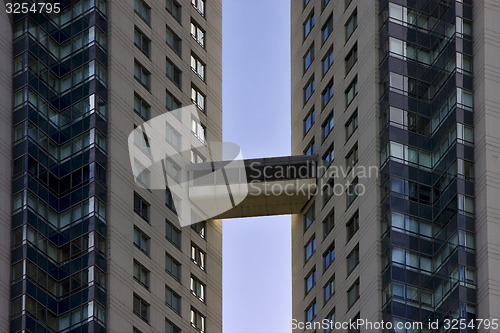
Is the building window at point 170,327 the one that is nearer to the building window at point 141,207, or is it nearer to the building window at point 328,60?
the building window at point 141,207

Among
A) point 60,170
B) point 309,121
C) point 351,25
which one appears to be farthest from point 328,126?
point 60,170

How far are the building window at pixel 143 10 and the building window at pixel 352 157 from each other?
20960 mm

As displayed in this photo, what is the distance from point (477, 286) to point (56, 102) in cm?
3490

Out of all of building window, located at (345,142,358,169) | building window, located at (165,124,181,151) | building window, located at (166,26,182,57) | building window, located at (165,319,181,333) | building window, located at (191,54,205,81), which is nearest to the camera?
building window, located at (345,142,358,169)

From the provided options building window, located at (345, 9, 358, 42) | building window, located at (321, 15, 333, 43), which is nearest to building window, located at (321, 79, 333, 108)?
building window, located at (345, 9, 358, 42)

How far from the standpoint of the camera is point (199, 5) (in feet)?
461

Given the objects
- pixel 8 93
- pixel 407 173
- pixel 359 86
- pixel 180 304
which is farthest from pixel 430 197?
pixel 8 93

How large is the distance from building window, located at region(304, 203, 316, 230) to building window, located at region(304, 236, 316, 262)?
163 cm

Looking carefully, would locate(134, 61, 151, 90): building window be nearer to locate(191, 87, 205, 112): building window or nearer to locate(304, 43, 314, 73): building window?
locate(191, 87, 205, 112): building window

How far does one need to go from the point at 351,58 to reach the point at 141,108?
54.0 feet

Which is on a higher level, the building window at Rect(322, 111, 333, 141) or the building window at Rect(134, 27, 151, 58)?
the building window at Rect(134, 27, 151, 58)

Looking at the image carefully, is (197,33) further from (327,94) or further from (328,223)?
(328,223)

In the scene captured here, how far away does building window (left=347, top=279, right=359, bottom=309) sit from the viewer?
114m

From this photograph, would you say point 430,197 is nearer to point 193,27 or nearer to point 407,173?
point 407,173
